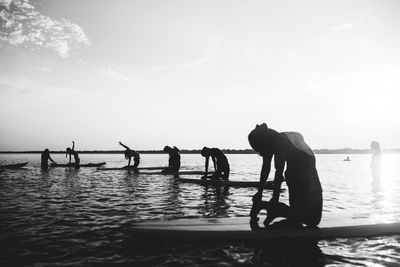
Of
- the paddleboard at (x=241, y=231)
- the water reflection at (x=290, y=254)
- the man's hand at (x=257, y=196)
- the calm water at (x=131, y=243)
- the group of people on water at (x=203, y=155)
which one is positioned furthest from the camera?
the group of people on water at (x=203, y=155)

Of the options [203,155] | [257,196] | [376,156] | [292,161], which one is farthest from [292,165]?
[376,156]

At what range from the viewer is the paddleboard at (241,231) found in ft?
20.7

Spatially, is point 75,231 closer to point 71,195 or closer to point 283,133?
Result: point 283,133

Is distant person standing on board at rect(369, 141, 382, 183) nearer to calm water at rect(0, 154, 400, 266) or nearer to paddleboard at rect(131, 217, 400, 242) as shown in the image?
calm water at rect(0, 154, 400, 266)

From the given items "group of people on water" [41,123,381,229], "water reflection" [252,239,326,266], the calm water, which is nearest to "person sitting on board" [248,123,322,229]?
"group of people on water" [41,123,381,229]

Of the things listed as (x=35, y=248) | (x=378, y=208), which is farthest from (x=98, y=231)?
(x=378, y=208)

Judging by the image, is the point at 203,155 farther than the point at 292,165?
Yes

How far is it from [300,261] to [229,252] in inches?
56.5

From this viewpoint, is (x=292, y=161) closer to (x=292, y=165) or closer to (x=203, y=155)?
(x=292, y=165)

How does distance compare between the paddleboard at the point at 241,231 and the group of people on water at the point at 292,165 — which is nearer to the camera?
the group of people on water at the point at 292,165

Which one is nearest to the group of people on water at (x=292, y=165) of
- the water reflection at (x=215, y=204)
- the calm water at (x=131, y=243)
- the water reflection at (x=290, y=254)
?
the water reflection at (x=290, y=254)

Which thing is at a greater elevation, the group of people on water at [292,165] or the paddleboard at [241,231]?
the group of people on water at [292,165]

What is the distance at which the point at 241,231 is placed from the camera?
6344 millimetres

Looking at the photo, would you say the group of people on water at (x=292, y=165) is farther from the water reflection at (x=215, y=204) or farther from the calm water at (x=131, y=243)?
the water reflection at (x=215, y=204)
